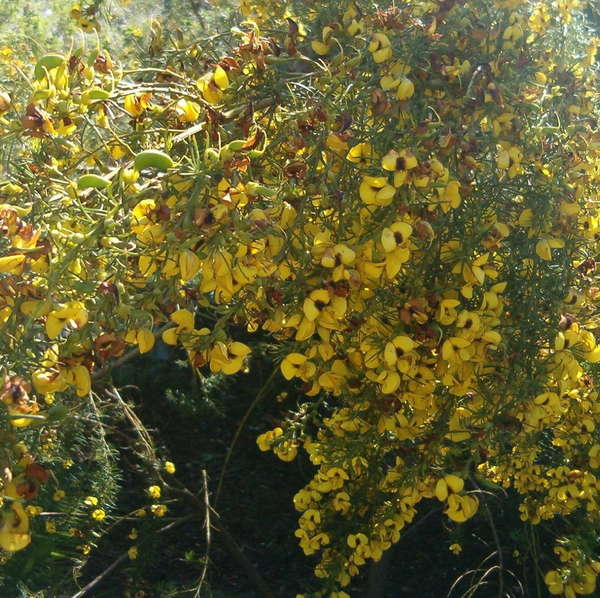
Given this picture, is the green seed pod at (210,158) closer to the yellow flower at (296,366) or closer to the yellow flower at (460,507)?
the yellow flower at (296,366)

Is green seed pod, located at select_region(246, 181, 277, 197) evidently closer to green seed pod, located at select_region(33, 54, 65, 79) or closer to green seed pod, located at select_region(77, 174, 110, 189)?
green seed pod, located at select_region(77, 174, 110, 189)

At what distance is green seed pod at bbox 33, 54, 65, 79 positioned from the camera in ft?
3.58

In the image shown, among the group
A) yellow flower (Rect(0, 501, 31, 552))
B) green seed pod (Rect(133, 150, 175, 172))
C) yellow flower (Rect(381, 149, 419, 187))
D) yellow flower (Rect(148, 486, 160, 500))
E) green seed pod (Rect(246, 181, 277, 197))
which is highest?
green seed pod (Rect(133, 150, 175, 172))

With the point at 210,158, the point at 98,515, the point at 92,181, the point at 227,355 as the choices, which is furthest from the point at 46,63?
the point at 98,515

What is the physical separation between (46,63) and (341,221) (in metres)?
0.51

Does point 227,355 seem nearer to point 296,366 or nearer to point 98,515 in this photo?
point 296,366

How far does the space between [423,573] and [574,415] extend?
2122mm

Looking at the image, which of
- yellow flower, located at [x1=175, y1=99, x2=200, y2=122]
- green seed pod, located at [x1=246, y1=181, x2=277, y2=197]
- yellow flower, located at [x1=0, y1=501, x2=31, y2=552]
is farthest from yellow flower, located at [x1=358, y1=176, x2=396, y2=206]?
yellow flower, located at [x1=0, y1=501, x2=31, y2=552]

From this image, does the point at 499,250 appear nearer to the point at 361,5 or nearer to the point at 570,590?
the point at 361,5

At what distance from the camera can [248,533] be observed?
449 cm

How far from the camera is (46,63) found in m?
1.10

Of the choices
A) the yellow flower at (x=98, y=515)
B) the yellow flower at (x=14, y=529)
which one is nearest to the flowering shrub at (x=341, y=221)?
the yellow flower at (x=14, y=529)

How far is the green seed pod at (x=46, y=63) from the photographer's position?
1.09m

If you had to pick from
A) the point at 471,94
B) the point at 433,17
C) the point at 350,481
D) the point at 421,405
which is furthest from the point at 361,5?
the point at 350,481
